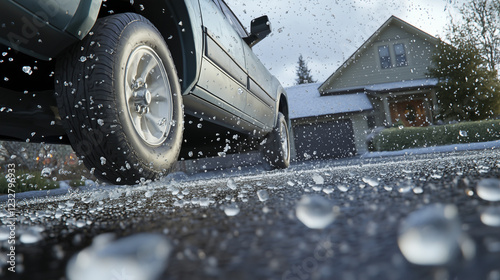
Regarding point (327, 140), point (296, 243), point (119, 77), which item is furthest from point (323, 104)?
point (296, 243)

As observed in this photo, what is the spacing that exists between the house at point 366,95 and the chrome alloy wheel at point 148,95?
17270 mm

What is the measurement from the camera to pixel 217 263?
0.58m

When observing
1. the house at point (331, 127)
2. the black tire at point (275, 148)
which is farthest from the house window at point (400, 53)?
the black tire at point (275, 148)

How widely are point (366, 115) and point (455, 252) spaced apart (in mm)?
20217

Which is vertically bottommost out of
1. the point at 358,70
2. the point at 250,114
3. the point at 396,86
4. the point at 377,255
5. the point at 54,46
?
the point at 377,255

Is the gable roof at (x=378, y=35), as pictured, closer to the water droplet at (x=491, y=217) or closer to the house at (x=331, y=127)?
the house at (x=331, y=127)

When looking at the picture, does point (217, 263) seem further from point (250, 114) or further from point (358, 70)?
point (358, 70)

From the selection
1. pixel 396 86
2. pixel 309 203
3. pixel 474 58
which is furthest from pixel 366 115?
pixel 309 203

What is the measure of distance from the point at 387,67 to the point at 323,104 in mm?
4291

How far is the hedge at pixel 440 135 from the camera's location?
586 inches

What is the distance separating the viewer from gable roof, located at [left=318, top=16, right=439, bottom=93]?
67.5ft

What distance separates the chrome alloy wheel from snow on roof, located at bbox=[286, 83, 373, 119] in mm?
17408

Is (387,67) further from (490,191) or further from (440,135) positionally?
(490,191)

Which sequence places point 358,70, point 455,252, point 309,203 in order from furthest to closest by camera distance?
1. point 358,70
2. point 309,203
3. point 455,252
